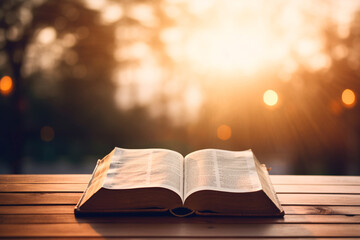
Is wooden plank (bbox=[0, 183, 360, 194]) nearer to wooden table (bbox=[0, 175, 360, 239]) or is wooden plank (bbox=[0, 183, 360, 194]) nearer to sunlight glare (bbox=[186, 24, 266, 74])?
wooden table (bbox=[0, 175, 360, 239])

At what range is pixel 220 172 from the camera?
1.08 m

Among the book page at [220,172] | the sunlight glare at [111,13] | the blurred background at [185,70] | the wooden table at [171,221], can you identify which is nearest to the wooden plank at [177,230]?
the wooden table at [171,221]

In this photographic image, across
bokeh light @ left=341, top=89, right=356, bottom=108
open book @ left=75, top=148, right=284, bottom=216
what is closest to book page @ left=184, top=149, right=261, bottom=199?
open book @ left=75, top=148, right=284, bottom=216

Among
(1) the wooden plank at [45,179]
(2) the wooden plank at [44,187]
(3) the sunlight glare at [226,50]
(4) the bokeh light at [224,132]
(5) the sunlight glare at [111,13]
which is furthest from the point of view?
(4) the bokeh light at [224,132]

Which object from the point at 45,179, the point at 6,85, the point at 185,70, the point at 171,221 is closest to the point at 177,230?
the point at 171,221

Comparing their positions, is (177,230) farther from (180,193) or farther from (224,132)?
(224,132)

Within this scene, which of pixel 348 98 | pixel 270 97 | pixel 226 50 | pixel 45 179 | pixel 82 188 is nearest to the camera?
pixel 82 188

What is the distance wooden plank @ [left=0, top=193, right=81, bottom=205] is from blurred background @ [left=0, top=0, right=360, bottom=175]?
2.71 m

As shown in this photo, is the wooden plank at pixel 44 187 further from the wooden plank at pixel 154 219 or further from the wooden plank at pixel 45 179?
the wooden plank at pixel 154 219

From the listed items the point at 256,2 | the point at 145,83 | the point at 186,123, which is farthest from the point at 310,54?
the point at 145,83

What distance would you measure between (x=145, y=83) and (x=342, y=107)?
2.79 metres

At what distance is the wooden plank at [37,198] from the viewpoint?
108cm

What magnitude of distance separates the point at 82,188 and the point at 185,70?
2.79 meters

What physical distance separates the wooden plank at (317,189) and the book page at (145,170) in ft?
1.45
